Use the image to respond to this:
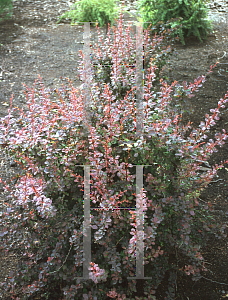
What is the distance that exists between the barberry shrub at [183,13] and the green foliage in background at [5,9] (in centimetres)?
310

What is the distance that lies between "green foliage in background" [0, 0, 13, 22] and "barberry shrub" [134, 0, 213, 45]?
10.2 ft

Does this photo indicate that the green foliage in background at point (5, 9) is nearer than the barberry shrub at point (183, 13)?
No

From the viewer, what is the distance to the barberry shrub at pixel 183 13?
516 cm

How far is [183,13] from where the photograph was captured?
5355 mm

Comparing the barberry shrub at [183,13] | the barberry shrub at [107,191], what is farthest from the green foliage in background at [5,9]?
the barberry shrub at [107,191]

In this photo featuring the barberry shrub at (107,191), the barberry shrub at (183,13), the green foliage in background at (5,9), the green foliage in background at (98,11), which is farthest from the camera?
the green foliage in background at (5,9)

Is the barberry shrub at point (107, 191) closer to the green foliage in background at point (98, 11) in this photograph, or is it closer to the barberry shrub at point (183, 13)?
the barberry shrub at point (183, 13)

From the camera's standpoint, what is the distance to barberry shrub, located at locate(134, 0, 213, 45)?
516 centimetres

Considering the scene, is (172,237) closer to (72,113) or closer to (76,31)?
(72,113)

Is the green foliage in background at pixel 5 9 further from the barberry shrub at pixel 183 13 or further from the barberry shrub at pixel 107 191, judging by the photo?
the barberry shrub at pixel 107 191

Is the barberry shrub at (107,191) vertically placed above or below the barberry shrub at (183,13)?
below

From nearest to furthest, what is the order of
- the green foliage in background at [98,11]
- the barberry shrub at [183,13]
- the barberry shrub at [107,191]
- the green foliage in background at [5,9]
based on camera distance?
the barberry shrub at [107,191] → the barberry shrub at [183,13] → the green foliage in background at [98,11] → the green foliage in background at [5,9]

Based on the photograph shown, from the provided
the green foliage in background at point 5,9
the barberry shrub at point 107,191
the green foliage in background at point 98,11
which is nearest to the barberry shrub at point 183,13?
the green foliage in background at point 98,11

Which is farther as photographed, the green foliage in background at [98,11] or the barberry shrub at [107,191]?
the green foliage in background at [98,11]
